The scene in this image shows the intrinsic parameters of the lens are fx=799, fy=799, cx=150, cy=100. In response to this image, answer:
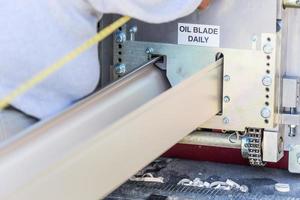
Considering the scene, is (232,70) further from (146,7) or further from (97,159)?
(97,159)

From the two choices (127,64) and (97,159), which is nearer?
(97,159)

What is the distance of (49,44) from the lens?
85.4 inches

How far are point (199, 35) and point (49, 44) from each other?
2.13ft

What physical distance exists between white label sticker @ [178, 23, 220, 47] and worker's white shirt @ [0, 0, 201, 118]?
0.31 m

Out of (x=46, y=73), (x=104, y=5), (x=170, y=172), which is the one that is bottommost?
(x=170, y=172)

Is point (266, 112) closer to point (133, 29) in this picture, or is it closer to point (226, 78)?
point (226, 78)

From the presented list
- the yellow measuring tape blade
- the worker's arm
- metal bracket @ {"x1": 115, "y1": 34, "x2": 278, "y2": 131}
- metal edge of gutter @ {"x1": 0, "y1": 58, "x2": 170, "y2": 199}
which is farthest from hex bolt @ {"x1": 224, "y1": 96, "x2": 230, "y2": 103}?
the yellow measuring tape blade

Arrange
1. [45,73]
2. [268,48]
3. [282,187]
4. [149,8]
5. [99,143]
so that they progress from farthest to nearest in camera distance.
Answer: [282,187]
[268,48]
[149,8]
[45,73]
[99,143]

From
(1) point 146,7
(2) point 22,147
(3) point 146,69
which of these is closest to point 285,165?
(3) point 146,69

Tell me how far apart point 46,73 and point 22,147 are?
13.8 inches

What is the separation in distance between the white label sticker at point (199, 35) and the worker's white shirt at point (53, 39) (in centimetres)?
31

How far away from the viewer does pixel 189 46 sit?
8.70 ft

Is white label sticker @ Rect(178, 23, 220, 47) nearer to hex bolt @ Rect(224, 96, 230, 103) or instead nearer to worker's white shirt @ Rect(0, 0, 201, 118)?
hex bolt @ Rect(224, 96, 230, 103)

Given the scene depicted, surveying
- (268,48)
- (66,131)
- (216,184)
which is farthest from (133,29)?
(66,131)
